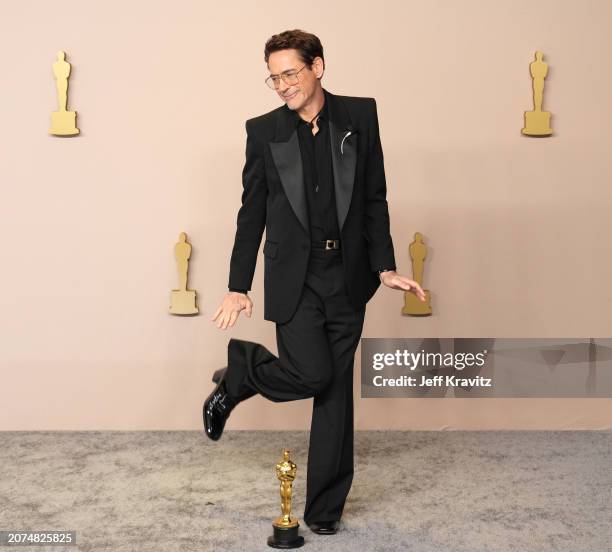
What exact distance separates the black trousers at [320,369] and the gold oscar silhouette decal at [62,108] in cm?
177

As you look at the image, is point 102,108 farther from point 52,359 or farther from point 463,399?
point 463,399

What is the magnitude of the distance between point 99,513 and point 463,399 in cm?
196

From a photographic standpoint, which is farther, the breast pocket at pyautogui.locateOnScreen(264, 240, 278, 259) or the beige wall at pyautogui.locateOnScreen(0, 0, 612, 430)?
the beige wall at pyautogui.locateOnScreen(0, 0, 612, 430)

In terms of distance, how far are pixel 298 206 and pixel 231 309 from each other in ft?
1.26

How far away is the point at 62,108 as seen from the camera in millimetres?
4590

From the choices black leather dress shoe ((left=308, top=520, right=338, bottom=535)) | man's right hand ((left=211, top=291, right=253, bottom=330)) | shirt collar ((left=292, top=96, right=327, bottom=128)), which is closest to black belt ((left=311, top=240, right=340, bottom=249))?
man's right hand ((left=211, top=291, right=253, bottom=330))

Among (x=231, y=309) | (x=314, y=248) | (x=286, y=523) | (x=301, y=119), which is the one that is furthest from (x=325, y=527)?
(x=301, y=119)

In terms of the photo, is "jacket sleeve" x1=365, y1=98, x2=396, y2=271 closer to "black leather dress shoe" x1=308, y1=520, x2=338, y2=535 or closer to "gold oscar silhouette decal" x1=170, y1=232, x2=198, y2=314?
"black leather dress shoe" x1=308, y1=520, x2=338, y2=535

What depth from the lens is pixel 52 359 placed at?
470 centimetres

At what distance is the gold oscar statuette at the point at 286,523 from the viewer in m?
3.05

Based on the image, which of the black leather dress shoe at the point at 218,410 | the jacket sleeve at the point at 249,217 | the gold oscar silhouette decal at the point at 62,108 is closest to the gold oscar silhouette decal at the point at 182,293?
the gold oscar silhouette decal at the point at 62,108

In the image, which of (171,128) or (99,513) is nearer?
(99,513)

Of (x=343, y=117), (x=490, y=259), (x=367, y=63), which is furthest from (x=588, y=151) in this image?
(x=343, y=117)

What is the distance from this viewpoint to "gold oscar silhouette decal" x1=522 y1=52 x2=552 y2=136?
15.0 feet
